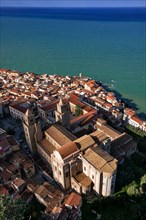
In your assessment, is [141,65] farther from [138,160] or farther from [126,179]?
[126,179]

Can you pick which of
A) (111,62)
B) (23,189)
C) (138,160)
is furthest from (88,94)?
(111,62)

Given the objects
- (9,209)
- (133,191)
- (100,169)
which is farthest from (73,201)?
(133,191)

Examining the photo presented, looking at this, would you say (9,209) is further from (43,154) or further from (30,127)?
(30,127)

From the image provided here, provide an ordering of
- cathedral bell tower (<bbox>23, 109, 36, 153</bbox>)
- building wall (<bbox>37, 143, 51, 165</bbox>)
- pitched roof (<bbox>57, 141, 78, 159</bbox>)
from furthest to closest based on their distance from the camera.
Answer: building wall (<bbox>37, 143, 51, 165</bbox>), cathedral bell tower (<bbox>23, 109, 36, 153</bbox>), pitched roof (<bbox>57, 141, 78, 159</bbox>)

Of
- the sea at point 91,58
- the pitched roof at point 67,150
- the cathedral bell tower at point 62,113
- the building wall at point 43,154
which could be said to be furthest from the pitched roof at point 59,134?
the sea at point 91,58

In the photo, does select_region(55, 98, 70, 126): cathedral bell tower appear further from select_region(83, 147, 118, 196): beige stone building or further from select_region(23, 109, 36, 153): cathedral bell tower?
select_region(83, 147, 118, 196): beige stone building

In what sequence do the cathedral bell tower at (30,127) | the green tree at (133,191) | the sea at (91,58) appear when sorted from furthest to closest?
the sea at (91,58) → the cathedral bell tower at (30,127) → the green tree at (133,191)

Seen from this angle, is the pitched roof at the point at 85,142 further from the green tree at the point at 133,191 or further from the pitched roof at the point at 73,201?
the green tree at the point at 133,191

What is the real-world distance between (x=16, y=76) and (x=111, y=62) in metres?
49.6

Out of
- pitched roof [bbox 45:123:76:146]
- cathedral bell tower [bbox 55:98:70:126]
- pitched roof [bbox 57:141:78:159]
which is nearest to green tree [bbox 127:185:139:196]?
pitched roof [bbox 57:141:78:159]

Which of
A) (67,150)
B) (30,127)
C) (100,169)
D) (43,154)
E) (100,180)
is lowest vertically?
(100,180)

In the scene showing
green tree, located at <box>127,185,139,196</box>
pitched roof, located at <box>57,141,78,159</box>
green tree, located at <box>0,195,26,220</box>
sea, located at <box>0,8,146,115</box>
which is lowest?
green tree, located at <box>127,185,139,196</box>

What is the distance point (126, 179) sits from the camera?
31812mm

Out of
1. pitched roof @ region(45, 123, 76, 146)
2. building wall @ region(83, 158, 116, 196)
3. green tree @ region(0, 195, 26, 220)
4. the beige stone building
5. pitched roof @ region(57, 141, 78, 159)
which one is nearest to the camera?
green tree @ region(0, 195, 26, 220)
